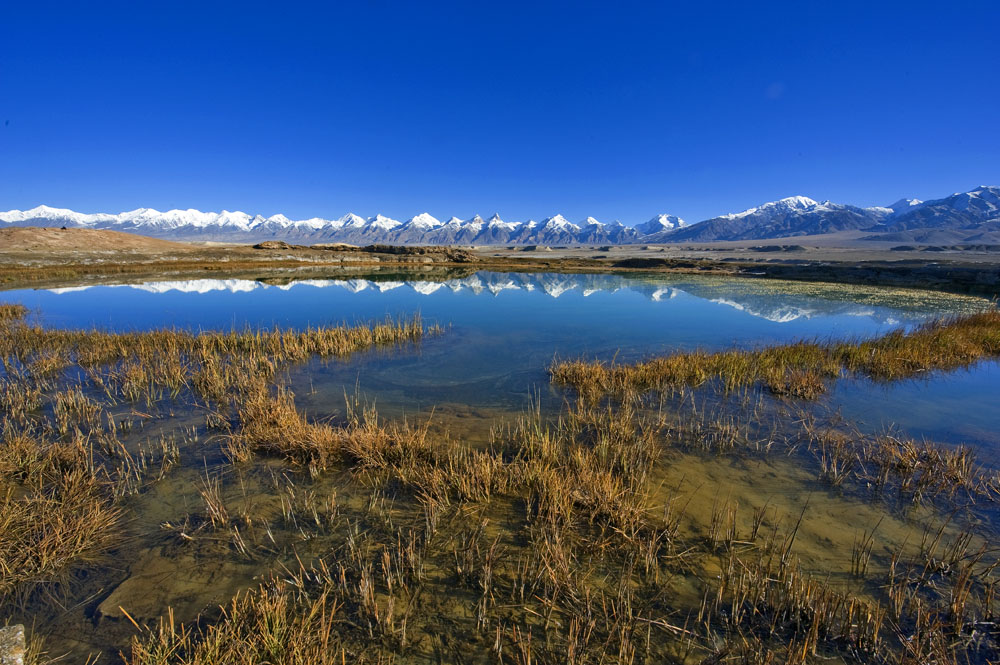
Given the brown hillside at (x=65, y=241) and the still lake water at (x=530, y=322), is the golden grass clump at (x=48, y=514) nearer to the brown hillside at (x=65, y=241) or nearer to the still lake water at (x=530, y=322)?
the still lake water at (x=530, y=322)

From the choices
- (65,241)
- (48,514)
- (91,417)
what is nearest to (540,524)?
(48,514)

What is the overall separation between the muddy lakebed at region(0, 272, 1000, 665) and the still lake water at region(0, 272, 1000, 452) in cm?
17

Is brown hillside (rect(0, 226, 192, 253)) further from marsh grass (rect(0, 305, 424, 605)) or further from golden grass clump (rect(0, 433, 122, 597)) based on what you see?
golden grass clump (rect(0, 433, 122, 597))

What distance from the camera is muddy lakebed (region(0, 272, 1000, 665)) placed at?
10.3ft

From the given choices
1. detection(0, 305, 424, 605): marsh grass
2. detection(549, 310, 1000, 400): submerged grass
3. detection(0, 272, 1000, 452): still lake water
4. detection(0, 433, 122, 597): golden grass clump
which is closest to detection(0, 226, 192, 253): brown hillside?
detection(0, 272, 1000, 452): still lake water

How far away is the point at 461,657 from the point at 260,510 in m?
3.17

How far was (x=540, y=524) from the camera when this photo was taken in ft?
14.6

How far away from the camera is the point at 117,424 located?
698 cm

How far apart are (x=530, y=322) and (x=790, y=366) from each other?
33.1 feet

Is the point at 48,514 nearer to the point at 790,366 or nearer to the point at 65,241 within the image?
the point at 790,366

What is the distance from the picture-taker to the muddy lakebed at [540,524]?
3.15 m

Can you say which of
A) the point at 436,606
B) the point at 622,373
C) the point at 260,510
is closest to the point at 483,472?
the point at 436,606

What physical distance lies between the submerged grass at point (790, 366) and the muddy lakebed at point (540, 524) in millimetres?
441

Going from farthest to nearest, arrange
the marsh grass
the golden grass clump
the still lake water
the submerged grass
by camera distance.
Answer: the submerged grass < the still lake water < the marsh grass < the golden grass clump
